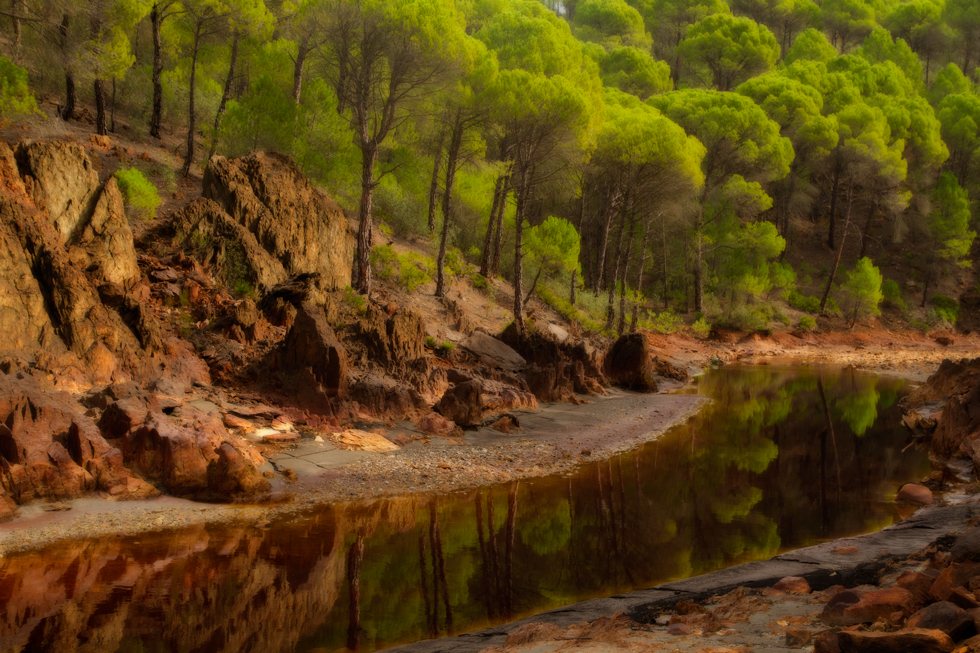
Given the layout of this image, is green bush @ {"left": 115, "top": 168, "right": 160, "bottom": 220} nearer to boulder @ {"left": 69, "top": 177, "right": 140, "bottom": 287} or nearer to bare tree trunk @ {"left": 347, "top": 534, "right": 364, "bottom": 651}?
boulder @ {"left": 69, "top": 177, "right": 140, "bottom": 287}

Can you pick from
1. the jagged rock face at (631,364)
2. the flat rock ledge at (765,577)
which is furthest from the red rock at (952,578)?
the jagged rock face at (631,364)

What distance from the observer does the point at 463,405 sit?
14.3 m

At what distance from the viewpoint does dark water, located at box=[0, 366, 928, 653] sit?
20.0ft

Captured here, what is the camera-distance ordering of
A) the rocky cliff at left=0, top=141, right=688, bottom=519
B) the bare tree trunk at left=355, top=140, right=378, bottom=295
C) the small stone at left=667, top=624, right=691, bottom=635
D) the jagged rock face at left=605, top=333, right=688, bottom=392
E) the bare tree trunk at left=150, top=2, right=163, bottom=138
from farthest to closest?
1. the bare tree trunk at left=150, top=2, right=163, bottom=138
2. the jagged rock face at left=605, top=333, right=688, bottom=392
3. the bare tree trunk at left=355, top=140, right=378, bottom=295
4. the rocky cliff at left=0, top=141, right=688, bottom=519
5. the small stone at left=667, top=624, right=691, bottom=635

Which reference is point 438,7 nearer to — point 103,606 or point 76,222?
point 76,222

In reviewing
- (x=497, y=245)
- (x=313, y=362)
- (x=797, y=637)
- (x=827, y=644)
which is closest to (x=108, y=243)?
(x=313, y=362)

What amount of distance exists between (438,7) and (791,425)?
50.4 ft

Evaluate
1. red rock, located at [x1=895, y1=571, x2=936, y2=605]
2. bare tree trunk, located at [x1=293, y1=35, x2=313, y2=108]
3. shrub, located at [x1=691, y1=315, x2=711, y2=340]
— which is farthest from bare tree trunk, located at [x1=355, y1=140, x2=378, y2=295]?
shrub, located at [x1=691, y1=315, x2=711, y2=340]

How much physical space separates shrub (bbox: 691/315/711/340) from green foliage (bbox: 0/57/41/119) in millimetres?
29275

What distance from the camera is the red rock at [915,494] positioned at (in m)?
10.7

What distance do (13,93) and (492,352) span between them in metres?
13.3

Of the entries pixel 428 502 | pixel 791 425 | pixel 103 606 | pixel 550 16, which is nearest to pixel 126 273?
pixel 428 502

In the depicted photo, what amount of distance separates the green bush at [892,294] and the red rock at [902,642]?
43723 mm

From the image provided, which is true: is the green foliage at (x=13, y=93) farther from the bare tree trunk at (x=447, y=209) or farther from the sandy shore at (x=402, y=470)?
the bare tree trunk at (x=447, y=209)
